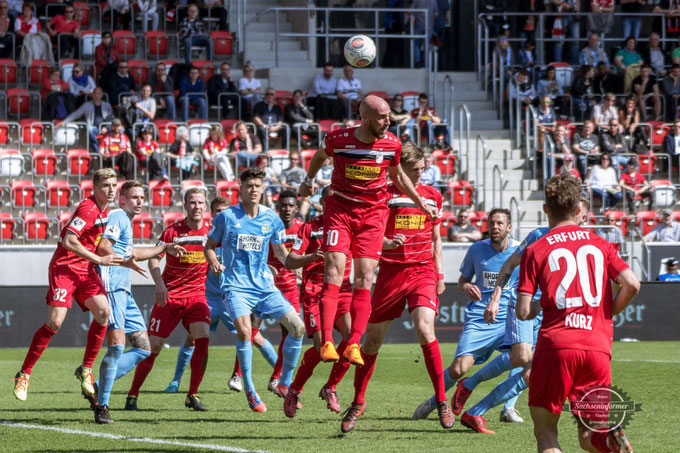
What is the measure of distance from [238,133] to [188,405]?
12750 millimetres

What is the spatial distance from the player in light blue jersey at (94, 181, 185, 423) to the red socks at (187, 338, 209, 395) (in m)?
0.48

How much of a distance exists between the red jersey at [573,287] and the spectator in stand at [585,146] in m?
17.6

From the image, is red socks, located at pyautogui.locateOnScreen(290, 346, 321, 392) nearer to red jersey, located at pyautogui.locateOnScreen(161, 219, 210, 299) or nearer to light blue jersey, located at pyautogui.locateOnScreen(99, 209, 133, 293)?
light blue jersey, located at pyautogui.locateOnScreen(99, 209, 133, 293)

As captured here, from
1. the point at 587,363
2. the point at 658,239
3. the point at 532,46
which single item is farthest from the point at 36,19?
the point at 587,363

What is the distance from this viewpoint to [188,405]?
10117mm

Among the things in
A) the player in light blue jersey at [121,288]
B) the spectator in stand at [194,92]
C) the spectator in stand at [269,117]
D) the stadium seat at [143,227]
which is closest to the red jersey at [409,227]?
the player in light blue jersey at [121,288]

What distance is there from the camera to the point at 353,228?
8484 mm

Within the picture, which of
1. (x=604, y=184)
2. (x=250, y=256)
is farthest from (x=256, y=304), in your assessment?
(x=604, y=184)

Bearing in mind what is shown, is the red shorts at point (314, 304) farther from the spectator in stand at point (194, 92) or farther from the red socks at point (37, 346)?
the spectator in stand at point (194, 92)

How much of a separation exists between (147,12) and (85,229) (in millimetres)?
17245

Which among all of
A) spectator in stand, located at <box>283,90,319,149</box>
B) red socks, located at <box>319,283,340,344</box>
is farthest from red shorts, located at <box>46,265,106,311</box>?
spectator in stand, located at <box>283,90,319,149</box>

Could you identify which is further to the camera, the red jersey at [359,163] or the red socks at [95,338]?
the red socks at [95,338]

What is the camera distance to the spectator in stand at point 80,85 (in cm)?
2320

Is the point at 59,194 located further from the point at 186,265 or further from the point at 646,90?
the point at 646,90
